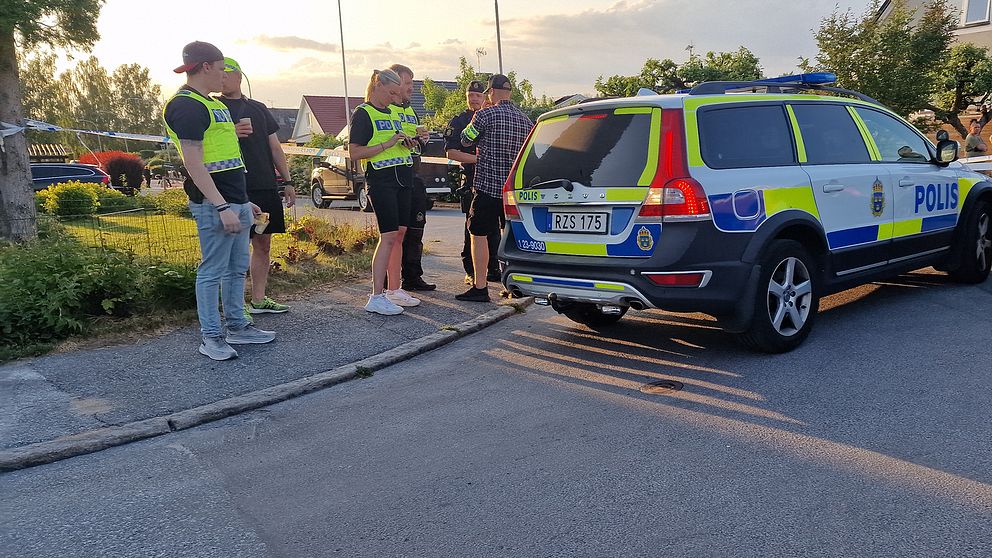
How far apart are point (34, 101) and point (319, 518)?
62.0 m

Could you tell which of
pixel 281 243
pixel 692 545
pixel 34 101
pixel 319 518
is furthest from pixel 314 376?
pixel 34 101

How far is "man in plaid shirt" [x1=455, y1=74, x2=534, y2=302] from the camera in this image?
7023mm

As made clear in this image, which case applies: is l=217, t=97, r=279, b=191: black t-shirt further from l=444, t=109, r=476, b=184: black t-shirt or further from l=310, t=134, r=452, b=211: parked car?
→ l=310, t=134, r=452, b=211: parked car

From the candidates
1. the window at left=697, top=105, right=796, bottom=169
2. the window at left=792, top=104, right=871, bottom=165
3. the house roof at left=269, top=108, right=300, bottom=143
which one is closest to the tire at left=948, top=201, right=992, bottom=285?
the window at left=792, top=104, right=871, bottom=165

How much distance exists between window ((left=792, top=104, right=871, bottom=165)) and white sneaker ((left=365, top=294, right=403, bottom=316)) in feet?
11.5

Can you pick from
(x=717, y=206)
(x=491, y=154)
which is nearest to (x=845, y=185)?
(x=717, y=206)

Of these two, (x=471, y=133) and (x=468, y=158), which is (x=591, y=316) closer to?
(x=471, y=133)

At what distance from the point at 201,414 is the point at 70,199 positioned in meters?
11.5

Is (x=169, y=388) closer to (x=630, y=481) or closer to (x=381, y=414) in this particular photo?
(x=381, y=414)

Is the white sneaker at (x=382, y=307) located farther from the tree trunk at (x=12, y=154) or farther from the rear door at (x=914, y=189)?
the tree trunk at (x=12, y=154)

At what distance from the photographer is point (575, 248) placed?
5.11m

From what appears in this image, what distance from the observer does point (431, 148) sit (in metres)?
18.9

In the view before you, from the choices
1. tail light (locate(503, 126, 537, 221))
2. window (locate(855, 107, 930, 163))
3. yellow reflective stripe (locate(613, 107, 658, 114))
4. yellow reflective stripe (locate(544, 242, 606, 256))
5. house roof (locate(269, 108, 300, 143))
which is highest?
house roof (locate(269, 108, 300, 143))

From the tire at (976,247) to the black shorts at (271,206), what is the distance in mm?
6052
